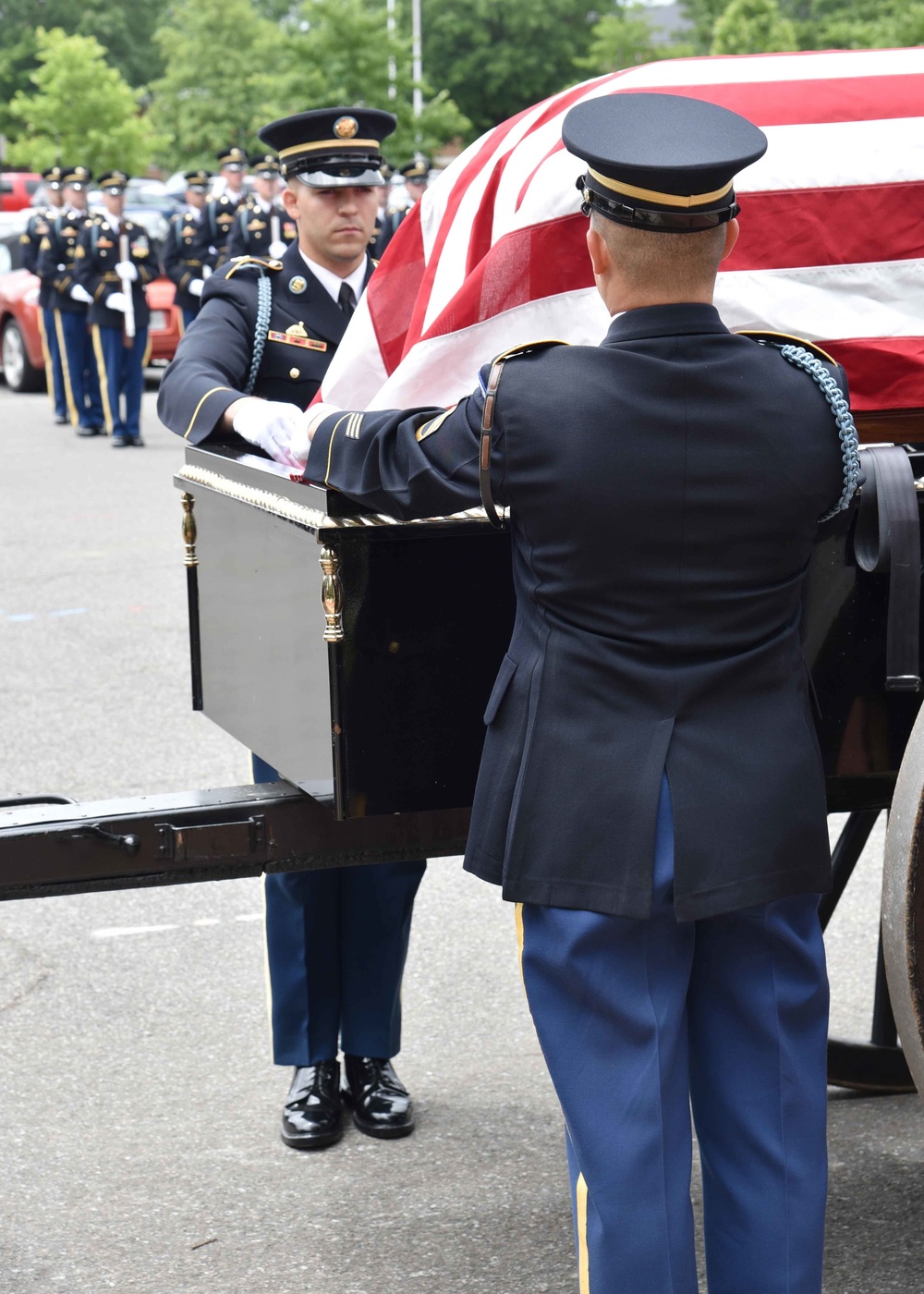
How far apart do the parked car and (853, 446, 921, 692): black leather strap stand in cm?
3425

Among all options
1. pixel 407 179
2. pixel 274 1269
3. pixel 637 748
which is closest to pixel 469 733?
pixel 637 748

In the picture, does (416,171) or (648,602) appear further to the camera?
(416,171)

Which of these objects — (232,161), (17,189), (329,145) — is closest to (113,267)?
(232,161)

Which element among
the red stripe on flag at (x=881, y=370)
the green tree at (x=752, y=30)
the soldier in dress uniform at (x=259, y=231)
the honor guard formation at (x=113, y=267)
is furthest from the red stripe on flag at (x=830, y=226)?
the green tree at (x=752, y=30)

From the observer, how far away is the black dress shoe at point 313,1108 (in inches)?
122

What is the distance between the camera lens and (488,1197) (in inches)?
115

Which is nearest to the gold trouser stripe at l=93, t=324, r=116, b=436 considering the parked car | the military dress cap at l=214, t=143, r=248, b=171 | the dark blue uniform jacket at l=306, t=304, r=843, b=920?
the military dress cap at l=214, t=143, r=248, b=171

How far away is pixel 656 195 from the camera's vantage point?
5.88 feet

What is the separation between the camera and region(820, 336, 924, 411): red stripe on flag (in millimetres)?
2520

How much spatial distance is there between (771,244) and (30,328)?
1385 centimetres

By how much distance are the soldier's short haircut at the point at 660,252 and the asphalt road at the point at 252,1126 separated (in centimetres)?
120

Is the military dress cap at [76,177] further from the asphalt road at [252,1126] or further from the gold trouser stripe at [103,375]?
the asphalt road at [252,1126]

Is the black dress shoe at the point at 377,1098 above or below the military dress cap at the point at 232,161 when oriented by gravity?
above

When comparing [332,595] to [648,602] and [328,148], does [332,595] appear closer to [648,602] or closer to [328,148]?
[648,602]
